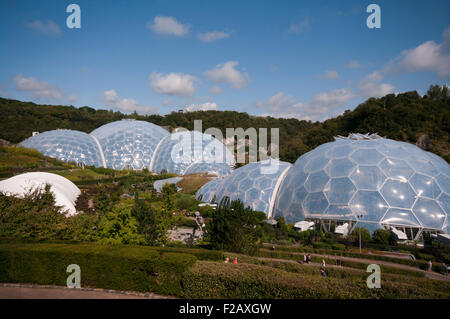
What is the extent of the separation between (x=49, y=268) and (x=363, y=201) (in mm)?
17906

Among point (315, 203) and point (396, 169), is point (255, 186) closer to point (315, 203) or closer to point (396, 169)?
point (315, 203)

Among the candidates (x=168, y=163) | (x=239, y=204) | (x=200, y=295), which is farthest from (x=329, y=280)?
(x=168, y=163)

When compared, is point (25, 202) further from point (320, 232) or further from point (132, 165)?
point (132, 165)

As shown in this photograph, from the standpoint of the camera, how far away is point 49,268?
9492 mm

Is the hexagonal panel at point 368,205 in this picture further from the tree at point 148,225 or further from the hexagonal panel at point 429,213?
the tree at point 148,225

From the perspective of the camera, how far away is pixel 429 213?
1778 cm

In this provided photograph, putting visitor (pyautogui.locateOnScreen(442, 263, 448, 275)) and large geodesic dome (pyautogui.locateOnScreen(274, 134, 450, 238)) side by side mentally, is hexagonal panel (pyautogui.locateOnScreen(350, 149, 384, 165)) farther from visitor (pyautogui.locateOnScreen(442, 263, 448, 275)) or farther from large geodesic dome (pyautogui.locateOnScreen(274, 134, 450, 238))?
visitor (pyautogui.locateOnScreen(442, 263, 448, 275))

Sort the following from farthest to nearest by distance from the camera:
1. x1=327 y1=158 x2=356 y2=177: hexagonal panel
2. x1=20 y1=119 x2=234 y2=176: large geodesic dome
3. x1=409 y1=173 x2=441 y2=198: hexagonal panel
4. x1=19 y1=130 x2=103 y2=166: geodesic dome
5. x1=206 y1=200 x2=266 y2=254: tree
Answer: x1=20 y1=119 x2=234 y2=176: large geodesic dome < x1=19 y1=130 x2=103 y2=166: geodesic dome < x1=327 y1=158 x2=356 y2=177: hexagonal panel < x1=409 y1=173 x2=441 y2=198: hexagonal panel < x1=206 y1=200 x2=266 y2=254: tree

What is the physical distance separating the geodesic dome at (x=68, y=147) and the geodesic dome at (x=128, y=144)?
5.84 ft

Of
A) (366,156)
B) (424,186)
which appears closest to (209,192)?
(366,156)

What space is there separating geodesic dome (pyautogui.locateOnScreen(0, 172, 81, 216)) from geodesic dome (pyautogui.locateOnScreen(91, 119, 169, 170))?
2066 cm

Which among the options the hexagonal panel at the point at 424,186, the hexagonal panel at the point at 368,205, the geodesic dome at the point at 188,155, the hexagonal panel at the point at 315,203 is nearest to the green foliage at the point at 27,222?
the hexagonal panel at the point at 315,203

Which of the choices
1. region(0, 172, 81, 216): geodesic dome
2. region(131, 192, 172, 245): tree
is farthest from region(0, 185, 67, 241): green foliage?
region(0, 172, 81, 216): geodesic dome

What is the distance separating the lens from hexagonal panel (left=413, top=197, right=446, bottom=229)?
17.5m
